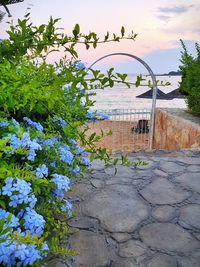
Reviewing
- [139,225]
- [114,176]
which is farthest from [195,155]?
[139,225]

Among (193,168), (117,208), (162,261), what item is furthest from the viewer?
(193,168)

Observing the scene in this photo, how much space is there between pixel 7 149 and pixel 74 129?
123 cm

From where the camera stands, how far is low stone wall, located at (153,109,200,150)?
619 centimetres

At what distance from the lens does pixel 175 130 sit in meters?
7.01

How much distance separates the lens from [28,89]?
2031mm

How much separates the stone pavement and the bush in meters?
3.63

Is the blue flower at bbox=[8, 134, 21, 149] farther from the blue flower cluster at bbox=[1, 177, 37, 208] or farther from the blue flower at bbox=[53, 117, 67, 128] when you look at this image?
the blue flower at bbox=[53, 117, 67, 128]

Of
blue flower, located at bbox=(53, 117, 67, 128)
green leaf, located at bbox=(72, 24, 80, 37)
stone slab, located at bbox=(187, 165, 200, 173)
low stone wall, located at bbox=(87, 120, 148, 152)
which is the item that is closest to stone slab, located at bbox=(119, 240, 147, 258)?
blue flower, located at bbox=(53, 117, 67, 128)

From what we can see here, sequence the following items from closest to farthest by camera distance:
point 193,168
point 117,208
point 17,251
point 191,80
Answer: point 17,251
point 117,208
point 193,168
point 191,80

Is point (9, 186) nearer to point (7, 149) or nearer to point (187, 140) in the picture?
point (7, 149)

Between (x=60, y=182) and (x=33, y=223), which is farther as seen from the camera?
(x=60, y=182)

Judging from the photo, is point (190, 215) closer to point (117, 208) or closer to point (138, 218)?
point (138, 218)

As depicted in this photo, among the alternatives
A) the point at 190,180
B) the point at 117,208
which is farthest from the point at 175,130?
the point at 117,208

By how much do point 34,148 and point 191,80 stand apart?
663 cm
